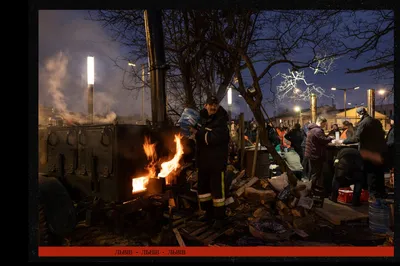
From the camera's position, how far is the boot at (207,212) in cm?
385

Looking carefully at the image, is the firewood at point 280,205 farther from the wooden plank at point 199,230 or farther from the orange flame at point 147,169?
the orange flame at point 147,169

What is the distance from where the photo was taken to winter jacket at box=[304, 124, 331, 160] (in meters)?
5.50

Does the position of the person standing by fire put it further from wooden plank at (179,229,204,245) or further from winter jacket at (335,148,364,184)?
winter jacket at (335,148,364,184)

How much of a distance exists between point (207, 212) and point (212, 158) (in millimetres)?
1003

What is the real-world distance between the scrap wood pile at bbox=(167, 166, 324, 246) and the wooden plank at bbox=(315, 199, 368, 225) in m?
0.25

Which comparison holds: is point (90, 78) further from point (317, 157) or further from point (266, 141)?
point (317, 157)

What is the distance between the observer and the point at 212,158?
12.5 ft

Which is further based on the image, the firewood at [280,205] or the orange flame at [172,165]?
the firewood at [280,205]

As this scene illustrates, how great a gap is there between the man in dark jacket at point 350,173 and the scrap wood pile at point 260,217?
69 centimetres

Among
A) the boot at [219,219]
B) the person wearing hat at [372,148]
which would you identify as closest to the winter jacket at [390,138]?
the person wearing hat at [372,148]

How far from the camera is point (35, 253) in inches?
122

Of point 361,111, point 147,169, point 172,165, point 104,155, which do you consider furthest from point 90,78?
point 361,111
